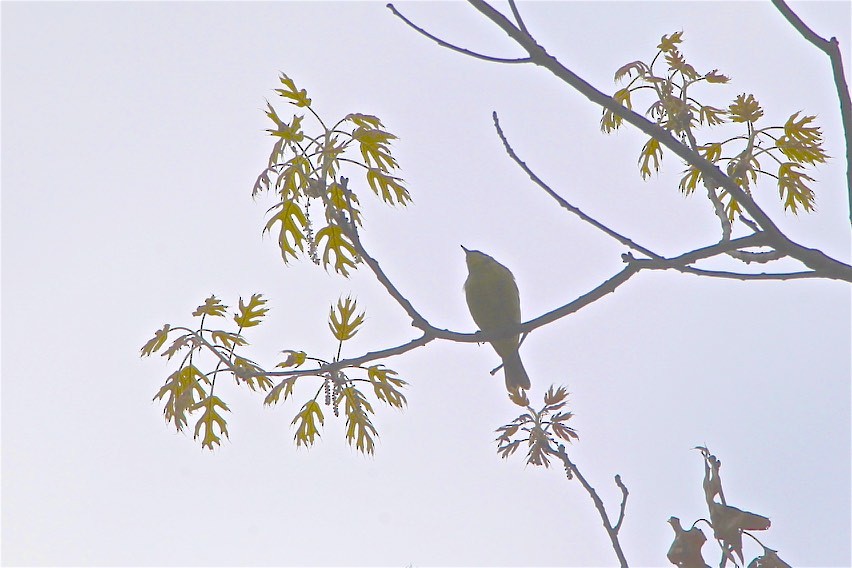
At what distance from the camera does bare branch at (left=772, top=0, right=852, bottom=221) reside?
223 centimetres

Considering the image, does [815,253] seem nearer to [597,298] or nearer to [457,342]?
[597,298]

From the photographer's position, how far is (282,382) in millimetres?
3342

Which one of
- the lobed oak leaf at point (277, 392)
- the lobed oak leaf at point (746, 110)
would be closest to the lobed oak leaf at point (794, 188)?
the lobed oak leaf at point (746, 110)

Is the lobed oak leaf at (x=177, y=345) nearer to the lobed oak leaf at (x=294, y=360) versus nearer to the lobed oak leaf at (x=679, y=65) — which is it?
the lobed oak leaf at (x=294, y=360)

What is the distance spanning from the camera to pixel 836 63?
7.33 feet

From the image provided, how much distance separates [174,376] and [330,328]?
660 millimetres

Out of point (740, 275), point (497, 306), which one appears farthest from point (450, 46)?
point (497, 306)

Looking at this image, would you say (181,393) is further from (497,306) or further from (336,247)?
(497,306)

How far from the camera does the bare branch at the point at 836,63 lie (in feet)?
7.31

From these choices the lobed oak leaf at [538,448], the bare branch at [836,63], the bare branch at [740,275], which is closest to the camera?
the bare branch at [836,63]

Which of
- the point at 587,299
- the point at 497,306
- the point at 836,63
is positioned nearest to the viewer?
the point at 836,63

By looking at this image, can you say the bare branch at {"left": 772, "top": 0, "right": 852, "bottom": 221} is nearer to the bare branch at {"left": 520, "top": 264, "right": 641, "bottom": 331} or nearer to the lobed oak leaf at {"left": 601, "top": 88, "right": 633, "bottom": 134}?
the bare branch at {"left": 520, "top": 264, "right": 641, "bottom": 331}

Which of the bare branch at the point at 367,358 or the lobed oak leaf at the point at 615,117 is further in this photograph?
the lobed oak leaf at the point at 615,117

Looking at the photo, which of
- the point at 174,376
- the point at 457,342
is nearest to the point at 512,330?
the point at 457,342
